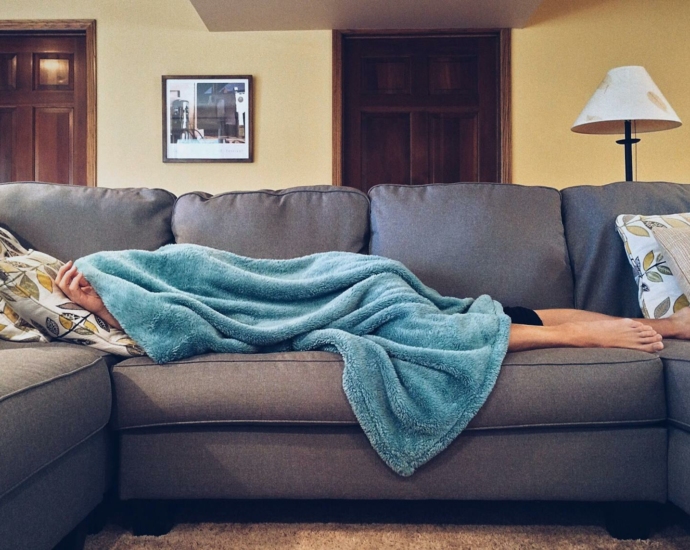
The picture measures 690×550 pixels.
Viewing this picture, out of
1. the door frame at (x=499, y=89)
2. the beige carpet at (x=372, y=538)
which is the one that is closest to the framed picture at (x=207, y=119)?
the door frame at (x=499, y=89)

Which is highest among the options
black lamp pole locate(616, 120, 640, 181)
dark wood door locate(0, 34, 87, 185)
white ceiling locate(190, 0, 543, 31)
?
white ceiling locate(190, 0, 543, 31)

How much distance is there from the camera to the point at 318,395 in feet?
3.91

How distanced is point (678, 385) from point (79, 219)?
1637mm

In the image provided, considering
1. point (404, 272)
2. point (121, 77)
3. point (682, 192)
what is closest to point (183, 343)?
point (404, 272)

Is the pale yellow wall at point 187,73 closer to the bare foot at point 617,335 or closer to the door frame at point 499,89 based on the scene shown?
the door frame at point 499,89

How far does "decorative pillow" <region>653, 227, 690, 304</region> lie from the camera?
1.52 m

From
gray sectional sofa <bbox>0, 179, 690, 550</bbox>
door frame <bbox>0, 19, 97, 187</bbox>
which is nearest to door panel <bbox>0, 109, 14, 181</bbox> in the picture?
door frame <bbox>0, 19, 97, 187</bbox>

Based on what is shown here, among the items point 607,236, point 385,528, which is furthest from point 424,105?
point 385,528

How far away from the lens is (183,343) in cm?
125

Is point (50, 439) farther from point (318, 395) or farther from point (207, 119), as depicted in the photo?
point (207, 119)

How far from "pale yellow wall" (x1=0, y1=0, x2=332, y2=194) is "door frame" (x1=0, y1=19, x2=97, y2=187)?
4cm

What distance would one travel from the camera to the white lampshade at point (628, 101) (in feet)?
8.11

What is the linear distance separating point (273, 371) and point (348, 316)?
0.23 m

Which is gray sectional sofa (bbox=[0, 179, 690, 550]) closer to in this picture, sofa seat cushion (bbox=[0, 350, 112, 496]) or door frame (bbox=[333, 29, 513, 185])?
sofa seat cushion (bbox=[0, 350, 112, 496])
